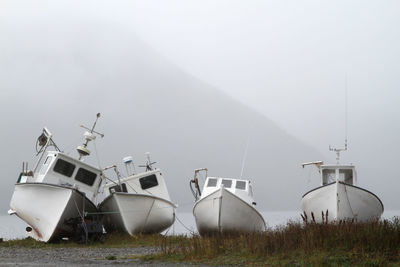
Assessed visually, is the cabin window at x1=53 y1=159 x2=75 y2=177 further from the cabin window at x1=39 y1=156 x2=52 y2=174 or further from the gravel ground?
the gravel ground

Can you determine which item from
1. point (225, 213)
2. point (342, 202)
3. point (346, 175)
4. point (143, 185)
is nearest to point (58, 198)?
point (143, 185)

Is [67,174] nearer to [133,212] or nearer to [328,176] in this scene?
[133,212]

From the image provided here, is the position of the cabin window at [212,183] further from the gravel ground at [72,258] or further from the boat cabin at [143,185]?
the gravel ground at [72,258]

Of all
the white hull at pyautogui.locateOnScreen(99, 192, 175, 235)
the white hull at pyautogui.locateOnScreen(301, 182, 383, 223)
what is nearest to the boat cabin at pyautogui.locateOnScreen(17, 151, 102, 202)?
the white hull at pyautogui.locateOnScreen(99, 192, 175, 235)

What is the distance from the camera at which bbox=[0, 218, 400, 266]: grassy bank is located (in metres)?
12.9

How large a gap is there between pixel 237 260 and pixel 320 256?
2.29 metres

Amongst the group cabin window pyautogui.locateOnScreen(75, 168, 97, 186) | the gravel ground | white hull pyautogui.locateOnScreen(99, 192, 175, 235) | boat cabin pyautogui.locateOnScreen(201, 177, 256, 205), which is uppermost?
boat cabin pyautogui.locateOnScreen(201, 177, 256, 205)

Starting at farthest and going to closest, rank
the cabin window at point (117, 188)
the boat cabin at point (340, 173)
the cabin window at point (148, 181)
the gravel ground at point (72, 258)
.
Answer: the cabin window at point (148, 181)
the cabin window at point (117, 188)
the boat cabin at point (340, 173)
the gravel ground at point (72, 258)

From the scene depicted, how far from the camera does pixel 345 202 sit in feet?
71.5

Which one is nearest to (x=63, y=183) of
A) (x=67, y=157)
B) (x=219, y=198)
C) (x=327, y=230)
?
(x=67, y=157)

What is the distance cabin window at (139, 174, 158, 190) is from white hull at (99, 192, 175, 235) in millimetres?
1479

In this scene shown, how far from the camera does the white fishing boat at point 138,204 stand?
23750mm

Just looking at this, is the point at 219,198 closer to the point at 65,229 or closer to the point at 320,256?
the point at 65,229

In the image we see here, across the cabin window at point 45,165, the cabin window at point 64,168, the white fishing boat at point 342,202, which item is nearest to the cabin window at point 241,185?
the white fishing boat at point 342,202
